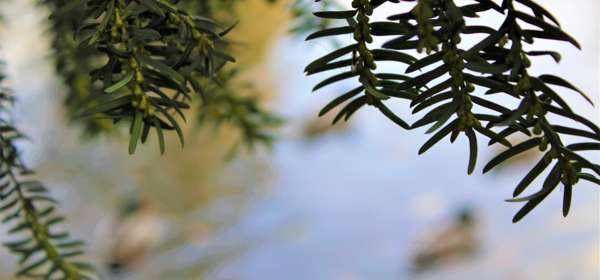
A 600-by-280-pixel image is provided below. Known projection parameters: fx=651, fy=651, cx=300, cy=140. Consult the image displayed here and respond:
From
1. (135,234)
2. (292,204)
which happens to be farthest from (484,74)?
(292,204)

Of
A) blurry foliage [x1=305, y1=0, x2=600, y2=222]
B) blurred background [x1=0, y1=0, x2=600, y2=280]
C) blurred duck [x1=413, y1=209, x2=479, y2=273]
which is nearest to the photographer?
blurry foliage [x1=305, y1=0, x2=600, y2=222]

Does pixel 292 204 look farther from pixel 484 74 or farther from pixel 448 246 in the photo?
pixel 484 74

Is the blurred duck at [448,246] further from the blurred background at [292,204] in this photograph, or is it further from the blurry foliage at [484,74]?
the blurry foliage at [484,74]

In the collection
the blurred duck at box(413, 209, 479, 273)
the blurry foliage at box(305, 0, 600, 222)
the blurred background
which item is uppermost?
the blurred background

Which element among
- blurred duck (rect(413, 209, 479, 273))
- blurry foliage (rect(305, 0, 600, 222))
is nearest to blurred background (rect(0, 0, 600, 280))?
blurred duck (rect(413, 209, 479, 273))

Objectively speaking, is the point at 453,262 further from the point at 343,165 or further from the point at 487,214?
the point at 343,165

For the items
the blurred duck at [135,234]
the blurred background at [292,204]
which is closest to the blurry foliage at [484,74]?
the blurred background at [292,204]

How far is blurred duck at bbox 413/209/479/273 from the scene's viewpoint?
107 cm

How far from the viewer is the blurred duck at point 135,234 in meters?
0.99

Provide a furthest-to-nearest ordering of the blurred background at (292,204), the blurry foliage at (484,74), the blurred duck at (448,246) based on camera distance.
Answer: the blurred duck at (448,246) → the blurred background at (292,204) → the blurry foliage at (484,74)

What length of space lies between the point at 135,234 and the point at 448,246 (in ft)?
1.67

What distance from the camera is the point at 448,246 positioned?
3.53ft

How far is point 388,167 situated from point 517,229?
0.28 metres

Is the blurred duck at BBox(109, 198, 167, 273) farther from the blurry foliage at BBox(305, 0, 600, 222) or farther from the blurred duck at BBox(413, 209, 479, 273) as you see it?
the blurry foliage at BBox(305, 0, 600, 222)
